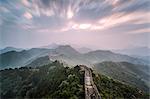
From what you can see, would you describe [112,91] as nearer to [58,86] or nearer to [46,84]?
[58,86]

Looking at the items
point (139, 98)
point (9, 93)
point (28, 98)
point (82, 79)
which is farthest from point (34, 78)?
point (139, 98)

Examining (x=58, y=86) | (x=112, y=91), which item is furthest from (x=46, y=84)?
(x=112, y=91)

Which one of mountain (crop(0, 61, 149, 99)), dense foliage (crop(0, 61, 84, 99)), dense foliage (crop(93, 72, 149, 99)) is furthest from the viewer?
Answer: dense foliage (crop(93, 72, 149, 99))

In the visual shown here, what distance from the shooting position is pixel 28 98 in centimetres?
4675

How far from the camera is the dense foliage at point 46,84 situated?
30883 mm

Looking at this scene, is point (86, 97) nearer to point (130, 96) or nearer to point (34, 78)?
point (130, 96)

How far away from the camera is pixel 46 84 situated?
5219 centimetres

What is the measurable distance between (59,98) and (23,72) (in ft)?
195

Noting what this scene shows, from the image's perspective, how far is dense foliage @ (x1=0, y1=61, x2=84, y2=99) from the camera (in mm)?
30883

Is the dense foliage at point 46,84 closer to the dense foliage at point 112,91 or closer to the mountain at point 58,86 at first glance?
the mountain at point 58,86

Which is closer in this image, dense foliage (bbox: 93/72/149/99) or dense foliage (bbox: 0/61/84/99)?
dense foliage (bbox: 0/61/84/99)

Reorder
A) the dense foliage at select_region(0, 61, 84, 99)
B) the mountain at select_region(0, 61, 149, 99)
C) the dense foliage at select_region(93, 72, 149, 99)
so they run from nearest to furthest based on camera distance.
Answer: the mountain at select_region(0, 61, 149, 99), the dense foliage at select_region(0, 61, 84, 99), the dense foliage at select_region(93, 72, 149, 99)

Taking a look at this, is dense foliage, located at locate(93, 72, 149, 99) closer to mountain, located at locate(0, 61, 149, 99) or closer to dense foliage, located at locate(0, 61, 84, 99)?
mountain, located at locate(0, 61, 149, 99)

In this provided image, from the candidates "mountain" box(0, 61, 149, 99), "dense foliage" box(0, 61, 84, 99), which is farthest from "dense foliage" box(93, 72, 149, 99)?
"dense foliage" box(0, 61, 84, 99)
